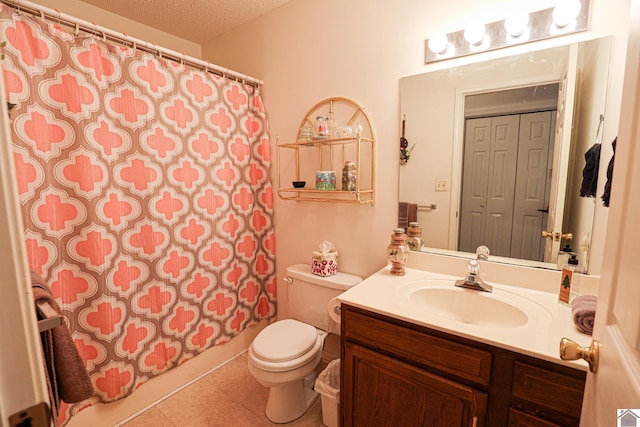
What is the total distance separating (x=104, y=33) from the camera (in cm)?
141

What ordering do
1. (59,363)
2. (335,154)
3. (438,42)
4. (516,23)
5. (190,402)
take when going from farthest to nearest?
(335,154) → (190,402) → (438,42) → (516,23) → (59,363)

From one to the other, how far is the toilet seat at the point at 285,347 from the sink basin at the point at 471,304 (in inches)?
23.4

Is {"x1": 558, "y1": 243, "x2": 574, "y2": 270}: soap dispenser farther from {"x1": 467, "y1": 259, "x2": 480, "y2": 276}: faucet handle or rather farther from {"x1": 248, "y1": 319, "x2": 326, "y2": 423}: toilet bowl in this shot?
{"x1": 248, "y1": 319, "x2": 326, "y2": 423}: toilet bowl

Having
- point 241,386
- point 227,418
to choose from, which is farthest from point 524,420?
point 241,386

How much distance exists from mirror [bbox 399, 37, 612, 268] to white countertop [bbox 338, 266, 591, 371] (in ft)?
0.54

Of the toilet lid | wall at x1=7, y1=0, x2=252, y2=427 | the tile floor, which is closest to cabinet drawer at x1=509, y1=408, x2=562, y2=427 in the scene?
the toilet lid

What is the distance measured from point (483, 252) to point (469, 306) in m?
0.28

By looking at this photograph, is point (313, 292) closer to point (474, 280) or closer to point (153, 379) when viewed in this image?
point (474, 280)

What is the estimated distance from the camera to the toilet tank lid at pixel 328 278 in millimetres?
1675

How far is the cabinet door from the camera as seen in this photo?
39.5 inches

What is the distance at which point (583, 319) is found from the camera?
94 centimetres

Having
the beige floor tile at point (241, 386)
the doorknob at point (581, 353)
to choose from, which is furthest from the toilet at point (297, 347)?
the doorknob at point (581, 353)

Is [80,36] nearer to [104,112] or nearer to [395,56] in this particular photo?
[104,112]

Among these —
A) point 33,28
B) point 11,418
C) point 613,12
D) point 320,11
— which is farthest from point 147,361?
point 613,12
